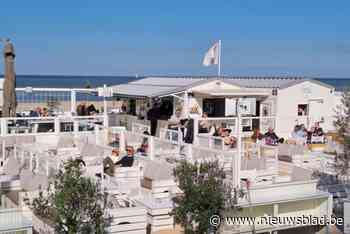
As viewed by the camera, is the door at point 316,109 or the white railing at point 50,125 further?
the door at point 316,109

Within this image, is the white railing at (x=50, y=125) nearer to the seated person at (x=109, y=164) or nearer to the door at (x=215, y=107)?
the seated person at (x=109, y=164)

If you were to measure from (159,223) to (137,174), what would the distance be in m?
1.76

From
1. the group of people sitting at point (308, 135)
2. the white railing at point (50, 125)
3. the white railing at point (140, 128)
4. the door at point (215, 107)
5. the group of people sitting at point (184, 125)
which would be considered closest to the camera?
the white railing at point (50, 125)

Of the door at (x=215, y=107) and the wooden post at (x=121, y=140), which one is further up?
the door at (x=215, y=107)

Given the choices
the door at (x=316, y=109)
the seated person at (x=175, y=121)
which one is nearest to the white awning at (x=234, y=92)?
the seated person at (x=175, y=121)

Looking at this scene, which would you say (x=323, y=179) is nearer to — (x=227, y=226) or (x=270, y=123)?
(x=227, y=226)

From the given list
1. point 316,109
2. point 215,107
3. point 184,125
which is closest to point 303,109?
point 316,109

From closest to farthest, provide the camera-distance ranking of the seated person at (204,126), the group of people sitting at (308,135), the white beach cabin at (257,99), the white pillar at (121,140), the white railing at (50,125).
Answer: the white pillar at (121,140)
the white railing at (50,125)
the seated person at (204,126)
the group of people sitting at (308,135)
the white beach cabin at (257,99)

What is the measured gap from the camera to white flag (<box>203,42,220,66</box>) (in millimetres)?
16859

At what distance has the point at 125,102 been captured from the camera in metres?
19.6

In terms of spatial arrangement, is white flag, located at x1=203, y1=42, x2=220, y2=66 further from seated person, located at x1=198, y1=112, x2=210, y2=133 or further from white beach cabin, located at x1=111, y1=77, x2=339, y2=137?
seated person, located at x1=198, y1=112, x2=210, y2=133

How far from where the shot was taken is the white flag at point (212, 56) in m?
16.9

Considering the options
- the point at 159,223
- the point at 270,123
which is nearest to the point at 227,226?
the point at 159,223

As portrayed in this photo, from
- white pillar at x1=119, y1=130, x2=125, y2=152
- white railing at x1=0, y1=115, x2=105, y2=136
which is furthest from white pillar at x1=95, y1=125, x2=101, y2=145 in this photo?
white pillar at x1=119, y1=130, x2=125, y2=152
